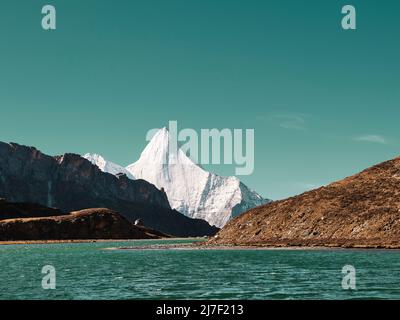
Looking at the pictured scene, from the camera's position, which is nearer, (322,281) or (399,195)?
(322,281)

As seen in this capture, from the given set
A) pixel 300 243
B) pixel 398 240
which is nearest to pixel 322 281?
pixel 398 240

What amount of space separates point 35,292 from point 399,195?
15941 cm

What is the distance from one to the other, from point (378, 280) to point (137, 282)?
99.0 ft

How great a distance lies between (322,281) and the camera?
67875 millimetres

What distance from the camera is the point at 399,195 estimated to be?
194m

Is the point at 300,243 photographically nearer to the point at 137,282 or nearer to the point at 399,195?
the point at 399,195

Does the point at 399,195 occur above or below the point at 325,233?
above
